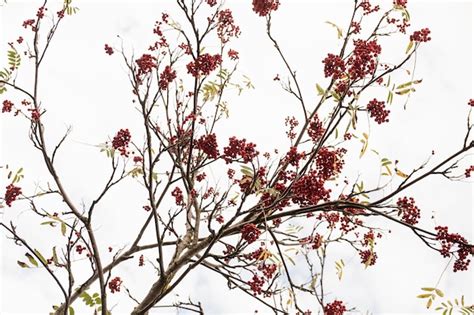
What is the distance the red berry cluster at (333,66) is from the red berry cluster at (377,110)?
1.38 feet

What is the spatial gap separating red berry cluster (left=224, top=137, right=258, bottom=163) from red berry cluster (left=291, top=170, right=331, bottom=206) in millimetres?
406

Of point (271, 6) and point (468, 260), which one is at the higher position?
point (271, 6)

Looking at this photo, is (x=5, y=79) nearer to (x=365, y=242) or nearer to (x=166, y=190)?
(x=166, y=190)

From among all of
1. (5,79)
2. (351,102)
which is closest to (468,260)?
(351,102)

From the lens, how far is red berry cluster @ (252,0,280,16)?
5268mm

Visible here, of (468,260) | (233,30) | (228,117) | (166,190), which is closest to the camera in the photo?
(468,260)

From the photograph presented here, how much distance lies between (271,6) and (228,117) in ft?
4.65

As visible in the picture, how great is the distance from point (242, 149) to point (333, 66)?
116 cm

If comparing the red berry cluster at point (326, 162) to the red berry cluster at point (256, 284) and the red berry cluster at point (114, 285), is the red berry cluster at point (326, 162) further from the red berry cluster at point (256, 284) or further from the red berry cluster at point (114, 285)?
the red berry cluster at point (114, 285)

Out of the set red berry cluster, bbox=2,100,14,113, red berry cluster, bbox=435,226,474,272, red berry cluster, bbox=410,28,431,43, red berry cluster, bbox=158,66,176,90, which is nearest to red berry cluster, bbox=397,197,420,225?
red berry cluster, bbox=435,226,474,272

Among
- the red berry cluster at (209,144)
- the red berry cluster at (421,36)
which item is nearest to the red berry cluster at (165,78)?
the red berry cluster at (209,144)

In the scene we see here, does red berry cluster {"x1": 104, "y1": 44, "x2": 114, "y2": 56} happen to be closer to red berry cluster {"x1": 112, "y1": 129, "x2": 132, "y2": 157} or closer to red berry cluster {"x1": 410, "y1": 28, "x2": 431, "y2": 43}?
red berry cluster {"x1": 112, "y1": 129, "x2": 132, "y2": 157}

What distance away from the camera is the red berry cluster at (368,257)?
4074mm

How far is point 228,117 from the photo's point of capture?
568cm
